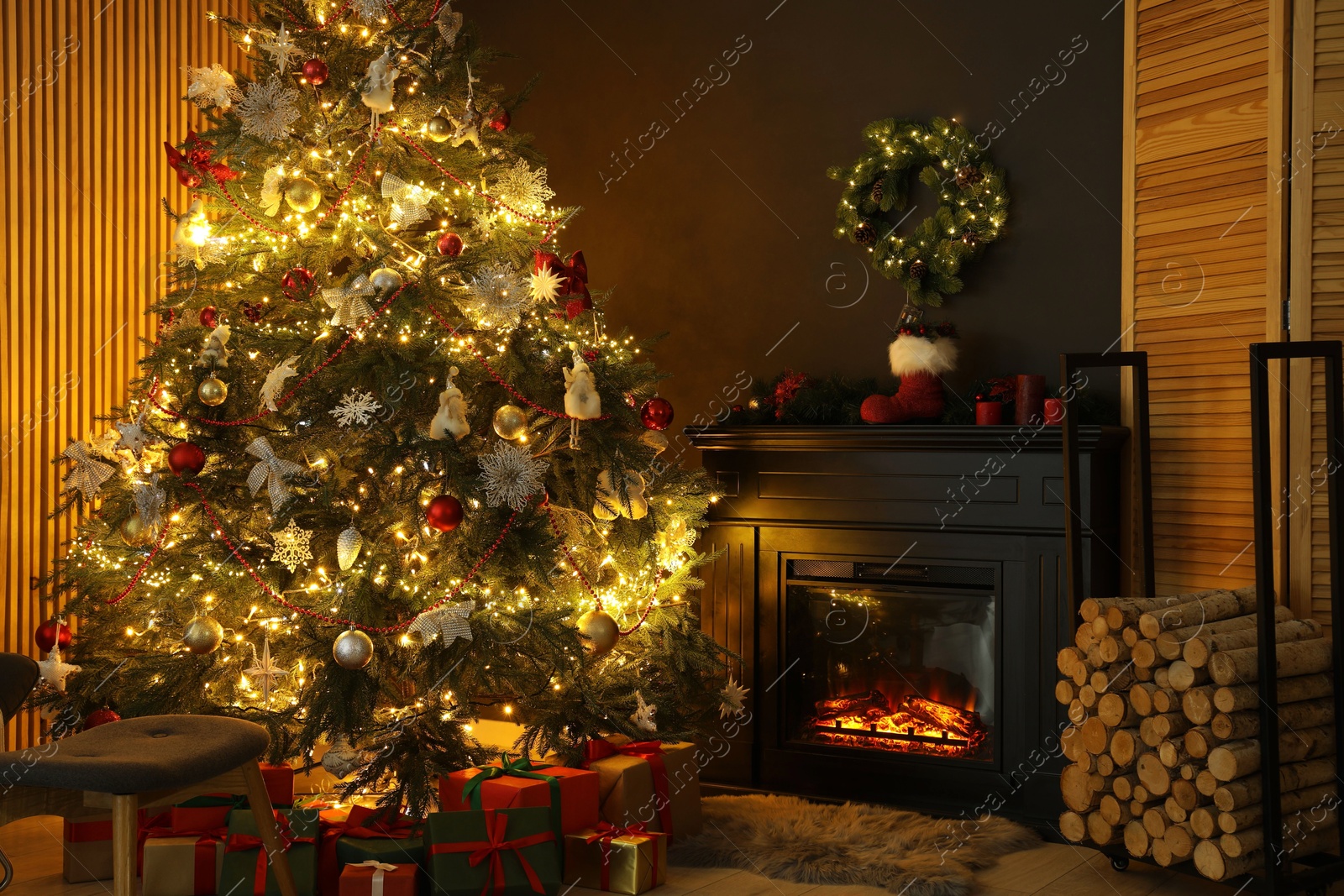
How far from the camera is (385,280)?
9.41 feet

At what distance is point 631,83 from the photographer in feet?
14.8

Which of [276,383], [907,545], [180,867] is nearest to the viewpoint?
[180,867]

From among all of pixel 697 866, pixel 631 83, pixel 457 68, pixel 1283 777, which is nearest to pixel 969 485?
pixel 1283 777

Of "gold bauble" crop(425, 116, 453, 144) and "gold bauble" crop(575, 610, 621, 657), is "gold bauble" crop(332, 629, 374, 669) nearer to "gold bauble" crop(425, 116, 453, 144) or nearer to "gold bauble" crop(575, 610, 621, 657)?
"gold bauble" crop(575, 610, 621, 657)

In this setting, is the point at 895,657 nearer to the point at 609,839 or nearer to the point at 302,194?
the point at 609,839

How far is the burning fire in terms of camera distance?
3.47 meters

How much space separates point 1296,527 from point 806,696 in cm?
149

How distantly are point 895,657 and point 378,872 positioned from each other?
171 centimetres

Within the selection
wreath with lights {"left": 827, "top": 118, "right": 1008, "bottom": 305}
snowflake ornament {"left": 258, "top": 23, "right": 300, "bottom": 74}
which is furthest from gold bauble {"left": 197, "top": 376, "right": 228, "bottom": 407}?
wreath with lights {"left": 827, "top": 118, "right": 1008, "bottom": 305}

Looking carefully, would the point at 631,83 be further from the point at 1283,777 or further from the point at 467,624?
the point at 1283,777

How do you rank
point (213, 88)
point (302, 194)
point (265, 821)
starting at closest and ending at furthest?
Result: point (265, 821)
point (302, 194)
point (213, 88)

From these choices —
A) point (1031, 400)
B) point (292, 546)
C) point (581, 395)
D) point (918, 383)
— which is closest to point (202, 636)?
point (292, 546)

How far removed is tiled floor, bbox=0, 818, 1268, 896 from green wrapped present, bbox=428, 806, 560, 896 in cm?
16

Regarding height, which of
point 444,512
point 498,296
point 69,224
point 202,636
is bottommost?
point 202,636
